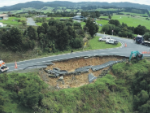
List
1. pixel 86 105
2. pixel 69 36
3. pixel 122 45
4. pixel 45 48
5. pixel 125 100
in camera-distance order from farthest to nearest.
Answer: pixel 122 45
pixel 69 36
pixel 45 48
pixel 125 100
pixel 86 105

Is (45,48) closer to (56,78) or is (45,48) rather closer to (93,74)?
(56,78)

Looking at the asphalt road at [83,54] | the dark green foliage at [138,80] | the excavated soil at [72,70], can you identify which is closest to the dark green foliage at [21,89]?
the excavated soil at [72,70]

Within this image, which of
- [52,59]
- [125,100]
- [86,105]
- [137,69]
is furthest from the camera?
[52,59]

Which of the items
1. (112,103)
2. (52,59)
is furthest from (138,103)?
(52,59)

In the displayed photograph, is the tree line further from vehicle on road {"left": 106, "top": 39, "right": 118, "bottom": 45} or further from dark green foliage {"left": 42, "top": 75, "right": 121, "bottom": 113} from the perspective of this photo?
dark green foliage {"left": 42, "top": 75, "right": 121, "bottom": 113}

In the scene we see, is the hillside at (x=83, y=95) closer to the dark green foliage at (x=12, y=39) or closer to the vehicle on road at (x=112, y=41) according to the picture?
the dark green foliage at (x=12, y=39)

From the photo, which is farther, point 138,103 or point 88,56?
point 88,56

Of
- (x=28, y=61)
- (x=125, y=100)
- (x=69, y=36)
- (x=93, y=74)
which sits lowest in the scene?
(x=125, y=100)

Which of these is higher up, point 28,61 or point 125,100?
point 28,61

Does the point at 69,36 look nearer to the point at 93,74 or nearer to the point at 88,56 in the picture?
the point at 88,56
